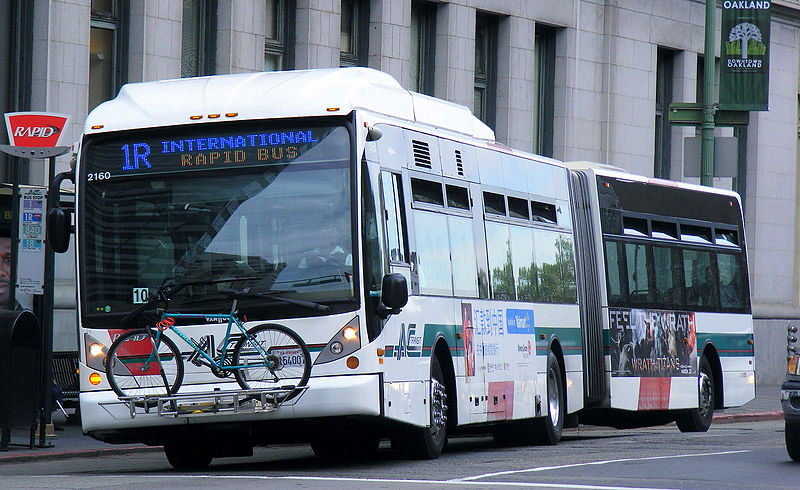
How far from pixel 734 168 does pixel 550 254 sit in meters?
9.81

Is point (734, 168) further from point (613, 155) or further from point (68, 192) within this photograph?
point (68, 192)

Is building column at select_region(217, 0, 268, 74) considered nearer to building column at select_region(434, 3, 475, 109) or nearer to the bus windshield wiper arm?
building column at select_region(434, 3, 475, 109)

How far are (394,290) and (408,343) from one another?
3.71 feet

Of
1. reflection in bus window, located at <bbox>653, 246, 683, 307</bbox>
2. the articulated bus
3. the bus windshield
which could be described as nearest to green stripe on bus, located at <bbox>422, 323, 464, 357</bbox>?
the articulated bus

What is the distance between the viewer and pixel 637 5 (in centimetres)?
3575

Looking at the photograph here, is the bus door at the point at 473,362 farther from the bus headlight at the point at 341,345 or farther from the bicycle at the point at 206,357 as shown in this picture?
the bicycle at the point at 206,357

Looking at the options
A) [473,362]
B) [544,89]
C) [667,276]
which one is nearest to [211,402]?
[473,362]

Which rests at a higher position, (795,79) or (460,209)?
(795,79)

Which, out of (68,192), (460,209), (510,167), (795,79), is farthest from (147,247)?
(795,79)

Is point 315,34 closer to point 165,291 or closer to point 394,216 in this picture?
point 394,216

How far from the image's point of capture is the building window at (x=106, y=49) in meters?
24.7

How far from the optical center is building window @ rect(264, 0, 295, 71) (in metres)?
27.6

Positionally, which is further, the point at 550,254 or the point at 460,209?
the point at 550,254

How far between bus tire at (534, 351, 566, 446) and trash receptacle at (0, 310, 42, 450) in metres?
5.80
